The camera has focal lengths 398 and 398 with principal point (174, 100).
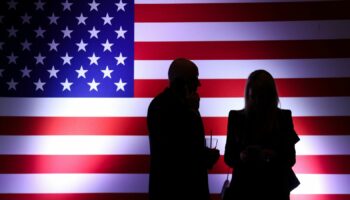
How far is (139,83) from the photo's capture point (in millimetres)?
2725

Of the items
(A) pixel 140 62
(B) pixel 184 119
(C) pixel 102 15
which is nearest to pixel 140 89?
(A) pixel 140 62

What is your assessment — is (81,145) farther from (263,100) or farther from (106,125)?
(263,100)

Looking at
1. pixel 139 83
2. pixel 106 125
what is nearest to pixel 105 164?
pixel 106 125

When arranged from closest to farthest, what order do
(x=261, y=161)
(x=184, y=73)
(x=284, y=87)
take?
(x=261, y=161), (x=184, y=73), (x=284, y=87)

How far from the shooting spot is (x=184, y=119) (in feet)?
5.73

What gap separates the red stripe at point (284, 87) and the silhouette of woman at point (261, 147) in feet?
2.89

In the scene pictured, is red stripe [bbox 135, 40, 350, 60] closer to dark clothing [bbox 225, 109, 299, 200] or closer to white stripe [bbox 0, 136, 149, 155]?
white stripe [bbox 0, 136, 149, 155]

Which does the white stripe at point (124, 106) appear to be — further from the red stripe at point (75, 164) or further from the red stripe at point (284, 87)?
the red stripe at point (75, 164)

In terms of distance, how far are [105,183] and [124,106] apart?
1.76 feet

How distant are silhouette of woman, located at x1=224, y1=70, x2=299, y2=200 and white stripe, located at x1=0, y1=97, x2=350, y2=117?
0.87m

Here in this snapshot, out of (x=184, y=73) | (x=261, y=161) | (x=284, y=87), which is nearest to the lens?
(x=261, y=161)

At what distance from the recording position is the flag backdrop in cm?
267

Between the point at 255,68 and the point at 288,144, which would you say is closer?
the point at 288,144

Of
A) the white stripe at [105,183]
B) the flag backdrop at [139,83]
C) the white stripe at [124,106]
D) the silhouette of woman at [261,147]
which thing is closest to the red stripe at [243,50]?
the flag backdrop at [139,83]
